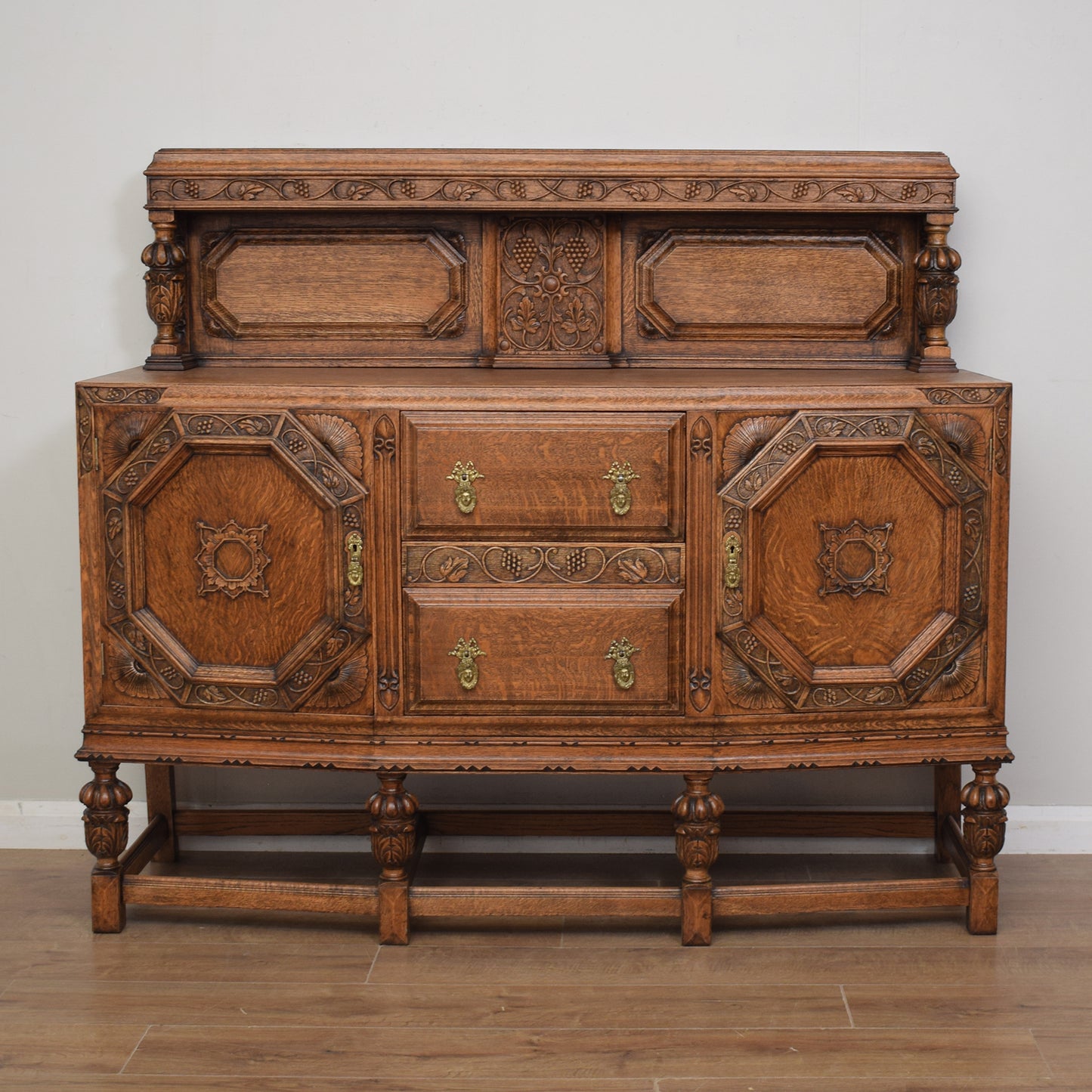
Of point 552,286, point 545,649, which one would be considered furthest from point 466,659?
point 552,286

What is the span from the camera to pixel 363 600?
2.72 metres

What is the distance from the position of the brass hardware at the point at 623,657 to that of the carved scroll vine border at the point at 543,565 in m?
0.13

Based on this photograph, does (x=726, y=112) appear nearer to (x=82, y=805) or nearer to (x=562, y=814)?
(x=562, y=814)

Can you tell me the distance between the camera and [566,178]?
3.01 metres

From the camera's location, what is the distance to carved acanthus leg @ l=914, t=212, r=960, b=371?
9.93ft

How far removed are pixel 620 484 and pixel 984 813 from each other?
1062mm

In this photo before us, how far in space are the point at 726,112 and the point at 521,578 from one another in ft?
4.03

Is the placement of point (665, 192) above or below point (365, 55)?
below

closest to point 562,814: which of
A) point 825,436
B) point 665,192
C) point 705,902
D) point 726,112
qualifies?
point 705,902

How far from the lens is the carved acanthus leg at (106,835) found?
288 cm

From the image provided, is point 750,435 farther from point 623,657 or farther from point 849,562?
point 623,657

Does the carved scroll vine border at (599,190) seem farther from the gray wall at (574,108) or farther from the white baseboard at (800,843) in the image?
the white baseboard at (800,843)

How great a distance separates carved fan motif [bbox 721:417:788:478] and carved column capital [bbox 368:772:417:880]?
3.16ft

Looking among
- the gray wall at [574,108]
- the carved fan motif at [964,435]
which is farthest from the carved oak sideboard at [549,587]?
the gray wall at [574,108]
